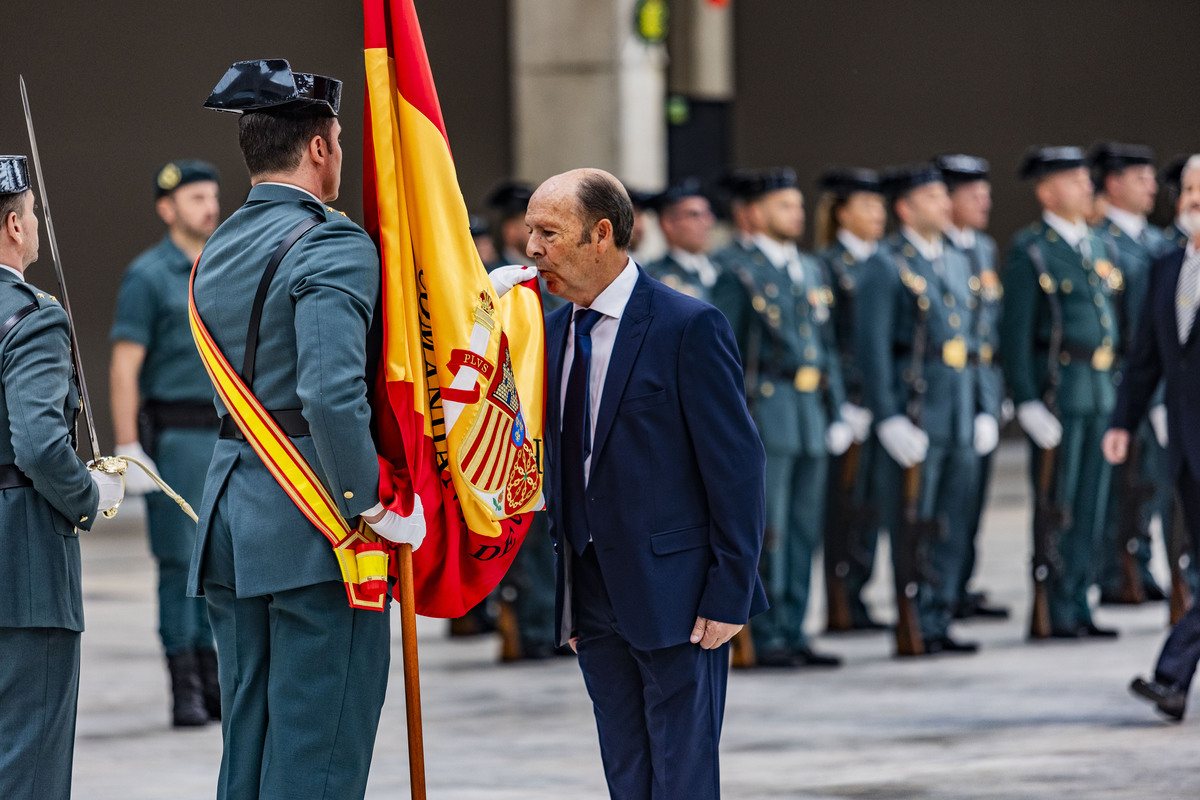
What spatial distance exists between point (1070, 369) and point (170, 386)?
12.2 feet

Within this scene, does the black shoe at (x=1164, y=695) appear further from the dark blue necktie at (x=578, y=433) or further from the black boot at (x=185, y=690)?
the black boot at (x=185, y=690)

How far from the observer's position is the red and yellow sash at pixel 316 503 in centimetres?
317

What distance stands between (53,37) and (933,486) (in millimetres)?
7231

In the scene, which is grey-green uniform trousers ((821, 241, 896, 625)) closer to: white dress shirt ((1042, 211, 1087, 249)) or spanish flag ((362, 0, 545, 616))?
white dress shirt ((1042, 211, 1087, 249))

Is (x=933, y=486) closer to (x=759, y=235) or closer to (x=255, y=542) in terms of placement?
(x=759, y=235)

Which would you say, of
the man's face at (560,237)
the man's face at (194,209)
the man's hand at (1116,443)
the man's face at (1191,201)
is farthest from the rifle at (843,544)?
the man's face at (560,237)

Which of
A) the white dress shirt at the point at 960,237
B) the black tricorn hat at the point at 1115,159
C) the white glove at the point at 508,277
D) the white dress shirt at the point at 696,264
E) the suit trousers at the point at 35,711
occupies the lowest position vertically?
the suit trousers at the point at 35,711

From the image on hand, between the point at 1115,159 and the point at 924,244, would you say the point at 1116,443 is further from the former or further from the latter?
the point at 1115,159

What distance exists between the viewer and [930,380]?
23.6ft

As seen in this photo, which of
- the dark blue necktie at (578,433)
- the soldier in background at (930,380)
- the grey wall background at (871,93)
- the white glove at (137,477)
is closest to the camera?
the dark blue necktie at (578,433)

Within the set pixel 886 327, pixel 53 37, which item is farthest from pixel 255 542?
pixel 53 37

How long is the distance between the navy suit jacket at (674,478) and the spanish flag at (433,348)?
193mm

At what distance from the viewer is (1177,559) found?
24.7ft

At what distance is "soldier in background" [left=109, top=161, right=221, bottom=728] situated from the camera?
5.84 meters
